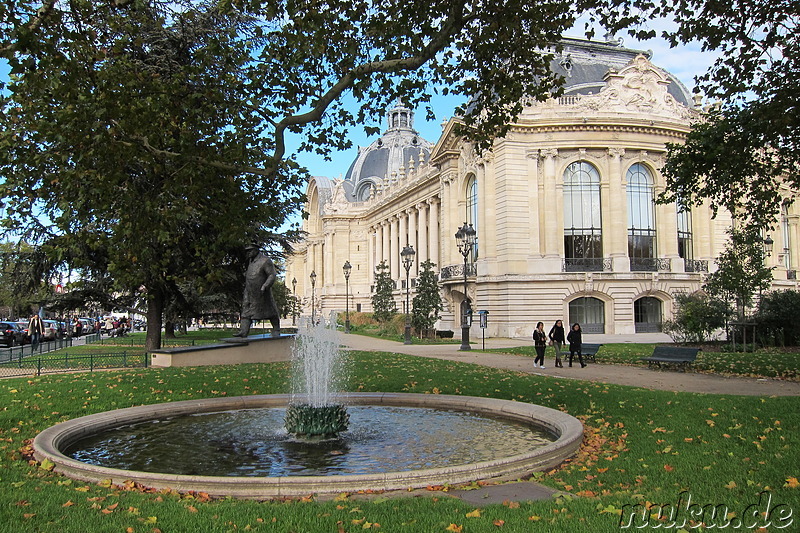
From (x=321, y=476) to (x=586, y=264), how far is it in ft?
135

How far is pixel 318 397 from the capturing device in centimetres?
1209

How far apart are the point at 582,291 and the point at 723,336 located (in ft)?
29.2

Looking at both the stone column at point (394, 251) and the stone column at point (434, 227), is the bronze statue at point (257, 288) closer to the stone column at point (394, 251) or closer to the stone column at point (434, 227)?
the stone column at point (434, 227)

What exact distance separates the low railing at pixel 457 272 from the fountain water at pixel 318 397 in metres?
32.0

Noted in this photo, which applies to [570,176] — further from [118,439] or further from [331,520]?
[331,520]

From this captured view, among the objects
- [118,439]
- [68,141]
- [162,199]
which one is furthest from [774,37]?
[118,439]

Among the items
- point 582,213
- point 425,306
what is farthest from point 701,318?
point 425,306

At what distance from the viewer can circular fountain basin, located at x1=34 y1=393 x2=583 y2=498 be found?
270 inches

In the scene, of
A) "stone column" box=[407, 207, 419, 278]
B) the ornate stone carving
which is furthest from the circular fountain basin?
"stone column" box=[407, 207, 419, 278]

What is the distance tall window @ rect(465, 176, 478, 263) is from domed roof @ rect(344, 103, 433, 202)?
1875 inches

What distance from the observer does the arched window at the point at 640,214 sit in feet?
155

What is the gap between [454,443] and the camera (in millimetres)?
9844

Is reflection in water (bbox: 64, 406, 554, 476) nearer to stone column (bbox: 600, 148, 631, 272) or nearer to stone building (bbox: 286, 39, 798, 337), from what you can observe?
stone building (bbox: 286, 39, 798, 337)

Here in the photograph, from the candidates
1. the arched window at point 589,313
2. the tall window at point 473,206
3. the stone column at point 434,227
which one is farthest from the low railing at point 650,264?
the stone column at point 434,227
